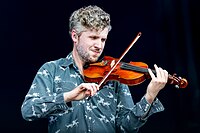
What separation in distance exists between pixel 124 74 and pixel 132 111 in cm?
19

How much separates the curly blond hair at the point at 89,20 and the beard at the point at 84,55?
75mm

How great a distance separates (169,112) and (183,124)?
0.13 m

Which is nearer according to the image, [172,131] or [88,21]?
[88,21]

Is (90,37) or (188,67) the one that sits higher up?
(90,37)

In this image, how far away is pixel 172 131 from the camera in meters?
3.56

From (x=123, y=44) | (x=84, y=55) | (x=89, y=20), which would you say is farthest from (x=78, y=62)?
(x=123, y=44)

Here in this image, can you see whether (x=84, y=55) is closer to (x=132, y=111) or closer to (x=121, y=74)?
(x=121, y=74)

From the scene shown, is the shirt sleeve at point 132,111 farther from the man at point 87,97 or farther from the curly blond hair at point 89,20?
the curly blond hair at point 89,20

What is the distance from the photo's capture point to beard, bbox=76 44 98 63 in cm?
248

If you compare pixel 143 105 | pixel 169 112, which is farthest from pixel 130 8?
pixel 143 105

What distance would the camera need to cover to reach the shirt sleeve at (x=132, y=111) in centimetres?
243

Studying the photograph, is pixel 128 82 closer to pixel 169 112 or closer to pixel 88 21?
pixel 88 21

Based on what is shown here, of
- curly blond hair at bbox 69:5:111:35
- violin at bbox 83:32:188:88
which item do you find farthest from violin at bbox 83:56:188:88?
curly blond hair at bbox 69:5:111:35

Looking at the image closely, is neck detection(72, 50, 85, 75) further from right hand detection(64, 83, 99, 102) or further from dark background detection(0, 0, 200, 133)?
dark background detection(0, 0, 200, 133)
